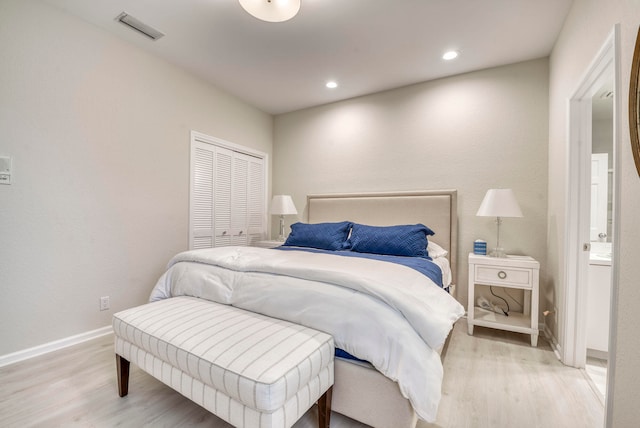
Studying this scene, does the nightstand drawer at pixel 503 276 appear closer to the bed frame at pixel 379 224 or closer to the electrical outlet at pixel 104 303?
the bed frame at pixel 379 224

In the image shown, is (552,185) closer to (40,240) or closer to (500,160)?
(500,160)

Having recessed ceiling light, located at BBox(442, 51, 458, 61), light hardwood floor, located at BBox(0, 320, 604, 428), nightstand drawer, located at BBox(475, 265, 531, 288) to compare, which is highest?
recessed ceiling light, located at BBox(442, 51, 458, 61)

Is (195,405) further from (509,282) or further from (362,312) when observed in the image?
(509,282)

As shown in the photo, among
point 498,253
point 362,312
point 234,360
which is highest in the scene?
point 498,253

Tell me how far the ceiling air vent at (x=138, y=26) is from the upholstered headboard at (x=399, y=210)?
2442mm

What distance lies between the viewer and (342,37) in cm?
248

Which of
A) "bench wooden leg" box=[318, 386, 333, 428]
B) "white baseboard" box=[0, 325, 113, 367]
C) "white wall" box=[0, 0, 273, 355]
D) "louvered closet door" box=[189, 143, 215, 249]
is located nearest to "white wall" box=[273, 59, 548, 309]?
"louvered closet door" box=[189, 143, 215, 249]

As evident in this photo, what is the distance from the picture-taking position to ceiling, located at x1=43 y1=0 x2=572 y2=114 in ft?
6.99

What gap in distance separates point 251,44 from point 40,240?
2.38 metres

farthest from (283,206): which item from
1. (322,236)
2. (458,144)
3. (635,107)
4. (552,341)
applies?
(635,107)

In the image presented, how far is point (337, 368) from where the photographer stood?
1396 millimetres

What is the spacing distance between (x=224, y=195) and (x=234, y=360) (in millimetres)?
2793

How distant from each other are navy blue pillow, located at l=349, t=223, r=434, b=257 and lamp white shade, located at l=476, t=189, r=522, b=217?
22.1 inches

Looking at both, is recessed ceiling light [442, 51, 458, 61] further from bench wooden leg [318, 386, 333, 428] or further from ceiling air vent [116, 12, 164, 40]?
bench wooden leg [318, 386, 333, 428]
